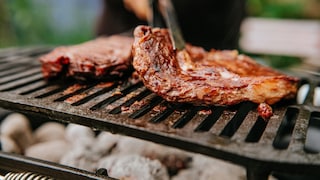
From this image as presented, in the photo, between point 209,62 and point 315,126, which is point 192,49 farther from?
point 315,126

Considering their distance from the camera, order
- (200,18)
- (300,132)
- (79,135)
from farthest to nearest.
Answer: (200,18), (79,135), (300,132)

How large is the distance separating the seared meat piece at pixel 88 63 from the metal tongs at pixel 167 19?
0.22 metres

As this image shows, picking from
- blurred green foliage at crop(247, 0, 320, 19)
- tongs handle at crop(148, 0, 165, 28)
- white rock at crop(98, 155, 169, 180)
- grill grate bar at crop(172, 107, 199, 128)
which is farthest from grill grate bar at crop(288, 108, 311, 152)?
→ blurred green foliage at crop(247, 0, 320, 19)

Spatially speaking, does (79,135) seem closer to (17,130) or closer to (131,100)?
(17,130)

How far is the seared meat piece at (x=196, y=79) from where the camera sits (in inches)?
53.2

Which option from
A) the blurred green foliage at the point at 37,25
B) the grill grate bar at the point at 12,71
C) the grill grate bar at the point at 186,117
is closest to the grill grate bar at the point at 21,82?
the grill grate bar at the point at 12,71

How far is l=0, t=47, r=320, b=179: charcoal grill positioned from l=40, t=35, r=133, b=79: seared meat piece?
0.05 metres

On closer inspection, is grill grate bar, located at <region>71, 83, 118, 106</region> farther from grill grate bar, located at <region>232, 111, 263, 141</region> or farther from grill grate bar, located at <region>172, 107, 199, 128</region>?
grill grate bar, located at <region>232, 111, 263, 141</region>

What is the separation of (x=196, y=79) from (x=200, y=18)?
1.93 m

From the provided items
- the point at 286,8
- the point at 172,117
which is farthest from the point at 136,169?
the point at 286,8

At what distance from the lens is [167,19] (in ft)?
6.28

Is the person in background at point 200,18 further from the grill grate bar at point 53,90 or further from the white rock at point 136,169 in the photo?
the white rock at point 136,169

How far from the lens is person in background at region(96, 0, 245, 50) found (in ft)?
10.5

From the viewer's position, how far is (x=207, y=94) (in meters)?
1.34
